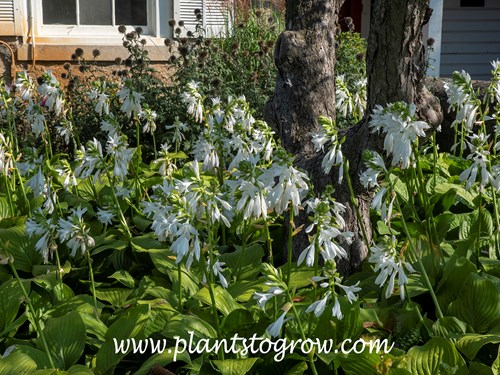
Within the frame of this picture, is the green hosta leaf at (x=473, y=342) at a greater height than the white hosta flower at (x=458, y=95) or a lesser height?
lesser

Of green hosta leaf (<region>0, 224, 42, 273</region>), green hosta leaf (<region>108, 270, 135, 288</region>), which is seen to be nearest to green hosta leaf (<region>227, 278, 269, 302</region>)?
green hosta leaf (<region>108, 270, 135, 288</region>)

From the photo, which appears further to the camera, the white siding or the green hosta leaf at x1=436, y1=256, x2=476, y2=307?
the white siding

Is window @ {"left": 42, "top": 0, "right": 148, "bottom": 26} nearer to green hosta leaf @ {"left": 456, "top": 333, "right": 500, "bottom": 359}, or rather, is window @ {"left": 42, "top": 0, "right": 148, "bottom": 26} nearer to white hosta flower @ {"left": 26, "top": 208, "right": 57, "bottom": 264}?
white hosta flower @ {"left": 26, "top": 208, "right": 57, "bottom": 264}

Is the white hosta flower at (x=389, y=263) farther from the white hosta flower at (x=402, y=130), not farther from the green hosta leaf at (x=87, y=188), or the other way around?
the green hosta leaf at (x=87, y=188)

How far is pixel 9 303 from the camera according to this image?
297cm

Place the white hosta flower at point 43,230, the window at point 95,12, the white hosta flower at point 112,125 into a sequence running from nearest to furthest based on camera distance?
the white hosta flower at point 43,230
the white hosta flower at point 112,125
the window at point 95,12

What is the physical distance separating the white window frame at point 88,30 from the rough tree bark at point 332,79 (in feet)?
15.8

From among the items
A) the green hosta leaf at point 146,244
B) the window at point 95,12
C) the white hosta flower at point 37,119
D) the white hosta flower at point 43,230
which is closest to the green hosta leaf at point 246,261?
the green hosta leaf at point 146,244

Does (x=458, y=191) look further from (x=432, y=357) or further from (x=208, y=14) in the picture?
(x=208, y=14)

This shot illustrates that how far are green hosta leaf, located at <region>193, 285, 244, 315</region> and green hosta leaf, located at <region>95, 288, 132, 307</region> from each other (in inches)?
18.2

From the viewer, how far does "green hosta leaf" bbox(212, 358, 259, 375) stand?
2.41 metres

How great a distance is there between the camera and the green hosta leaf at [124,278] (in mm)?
3188

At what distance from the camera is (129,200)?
396 centimetres

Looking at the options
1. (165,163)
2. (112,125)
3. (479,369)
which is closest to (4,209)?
(112,125)
